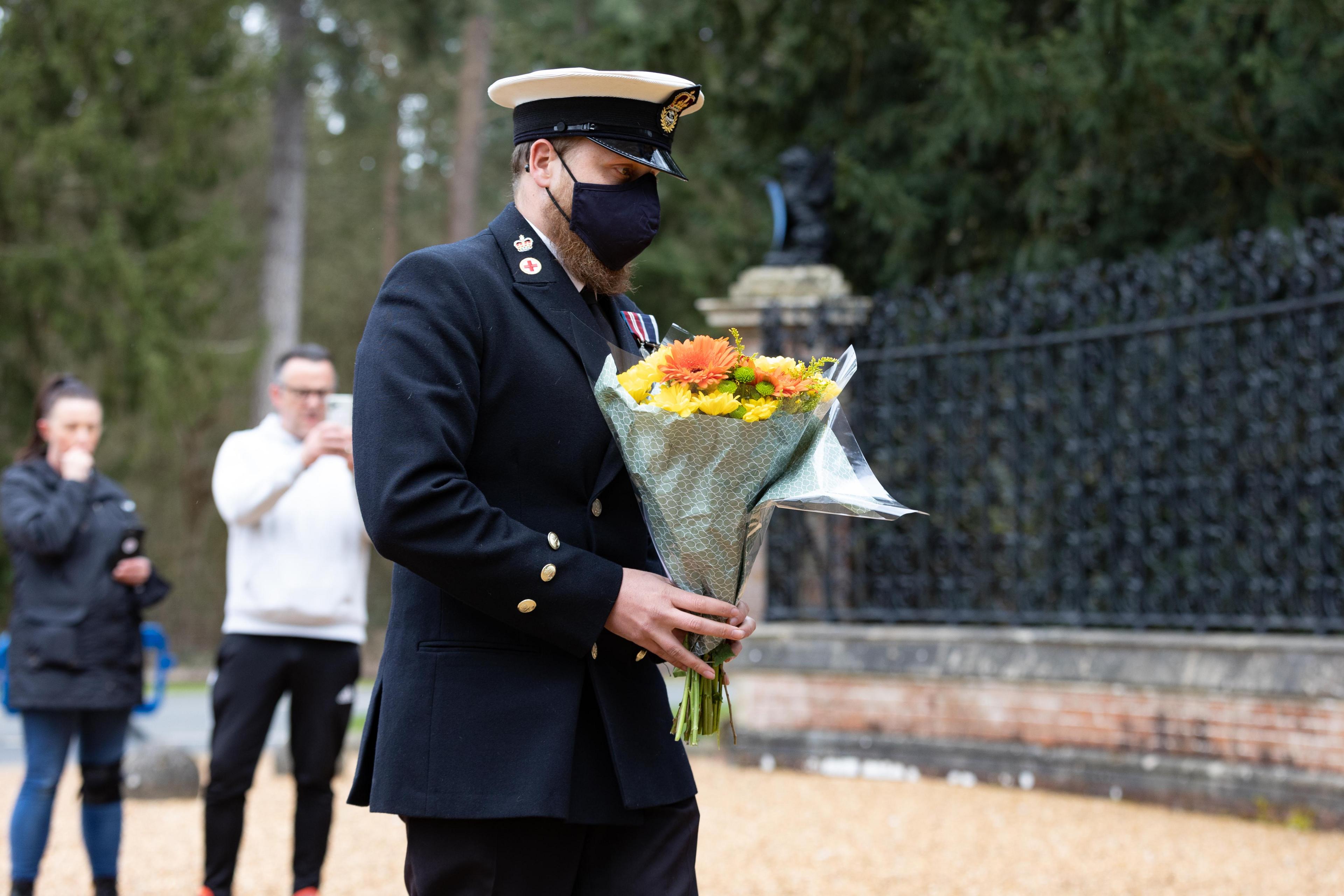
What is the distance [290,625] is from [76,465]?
118cm

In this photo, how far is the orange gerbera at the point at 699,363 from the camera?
2508 millimetres

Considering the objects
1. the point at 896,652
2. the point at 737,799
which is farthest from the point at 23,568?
the point at 896,652

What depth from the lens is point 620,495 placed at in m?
2.78

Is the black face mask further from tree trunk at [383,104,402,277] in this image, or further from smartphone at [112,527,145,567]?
tree trunk at [383,104,402,277]

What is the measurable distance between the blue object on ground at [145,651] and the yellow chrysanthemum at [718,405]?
12.5ft

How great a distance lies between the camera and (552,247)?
2846 mm

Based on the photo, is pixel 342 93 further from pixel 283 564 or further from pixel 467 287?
pixel 467 287

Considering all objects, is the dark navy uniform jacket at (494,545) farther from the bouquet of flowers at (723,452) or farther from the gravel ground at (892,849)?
the gravel ground at (892,849)

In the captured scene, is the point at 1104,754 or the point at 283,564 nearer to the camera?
the point at 283,564

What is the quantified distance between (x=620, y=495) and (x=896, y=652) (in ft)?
21.6

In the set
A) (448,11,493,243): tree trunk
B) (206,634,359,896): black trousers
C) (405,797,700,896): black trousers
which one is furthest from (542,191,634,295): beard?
(448,11,493,243): tree trunk

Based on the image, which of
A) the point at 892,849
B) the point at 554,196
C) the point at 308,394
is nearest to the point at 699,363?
the point at 554,196

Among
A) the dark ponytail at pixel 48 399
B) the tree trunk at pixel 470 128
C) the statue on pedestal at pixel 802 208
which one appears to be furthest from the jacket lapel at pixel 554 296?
the tree trunk at pixel 470 128

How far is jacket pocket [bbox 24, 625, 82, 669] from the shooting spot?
5.35 metres
